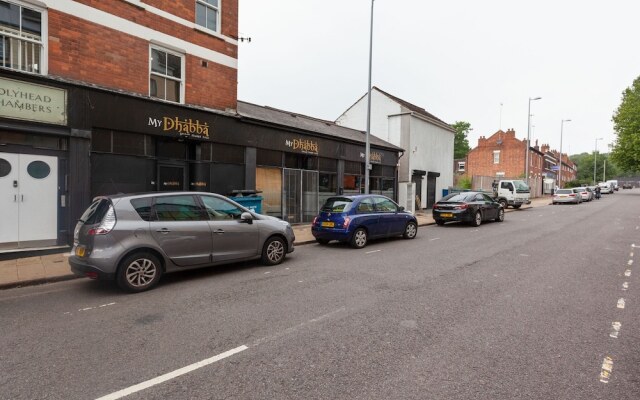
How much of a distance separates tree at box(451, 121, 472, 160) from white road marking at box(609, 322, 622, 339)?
60364 mm

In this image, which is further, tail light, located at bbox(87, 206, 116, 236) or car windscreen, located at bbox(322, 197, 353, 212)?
car windscreen, located at bbox(322, 197, 353, 212)

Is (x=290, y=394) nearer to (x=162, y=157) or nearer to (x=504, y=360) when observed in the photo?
(x=504, y=360)

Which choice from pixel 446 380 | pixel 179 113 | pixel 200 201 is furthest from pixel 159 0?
pixel 446 380

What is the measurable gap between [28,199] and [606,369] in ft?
36.0

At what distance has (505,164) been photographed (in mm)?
48844

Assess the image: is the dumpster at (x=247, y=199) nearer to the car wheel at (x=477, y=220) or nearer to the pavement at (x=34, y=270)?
the pavement at (x=34, y=270)

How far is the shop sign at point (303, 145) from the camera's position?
14758 millimetres

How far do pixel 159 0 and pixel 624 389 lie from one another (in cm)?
1341

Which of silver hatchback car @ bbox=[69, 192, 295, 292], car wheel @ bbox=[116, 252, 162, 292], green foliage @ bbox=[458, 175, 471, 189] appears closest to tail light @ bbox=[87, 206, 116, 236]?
silver hatchback car @ bbox=[69, 192, 295, 292]

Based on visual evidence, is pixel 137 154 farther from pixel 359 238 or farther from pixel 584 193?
pixel 584 193

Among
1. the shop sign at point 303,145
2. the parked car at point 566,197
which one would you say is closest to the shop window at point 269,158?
the shop sign at point 303,145

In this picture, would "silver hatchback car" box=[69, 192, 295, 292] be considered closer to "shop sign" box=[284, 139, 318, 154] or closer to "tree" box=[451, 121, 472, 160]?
"shop sign" box=[284, 139, 318, 154]

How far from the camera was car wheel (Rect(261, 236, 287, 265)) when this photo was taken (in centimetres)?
768

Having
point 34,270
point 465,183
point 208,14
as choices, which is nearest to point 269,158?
point 208,14
